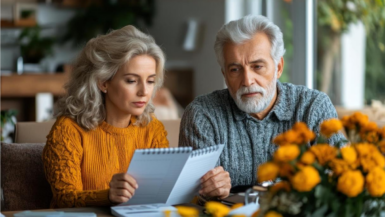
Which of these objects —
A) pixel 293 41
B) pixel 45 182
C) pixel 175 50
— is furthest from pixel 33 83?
pixel 45 182

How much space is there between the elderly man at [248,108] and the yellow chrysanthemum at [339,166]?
95 centimetres

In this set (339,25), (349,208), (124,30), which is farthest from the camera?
(339,25)

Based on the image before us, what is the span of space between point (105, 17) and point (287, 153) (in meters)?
5.69

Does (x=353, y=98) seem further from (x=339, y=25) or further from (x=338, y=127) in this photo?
(x=338, y=127)

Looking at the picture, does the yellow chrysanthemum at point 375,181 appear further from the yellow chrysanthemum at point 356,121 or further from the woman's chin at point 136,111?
the woman's chin at point 136,111

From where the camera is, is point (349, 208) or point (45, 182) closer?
point (349, 208)

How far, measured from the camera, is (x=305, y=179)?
3.17ft

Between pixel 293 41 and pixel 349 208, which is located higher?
pixel 293 41

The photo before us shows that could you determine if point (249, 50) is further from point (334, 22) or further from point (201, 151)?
point (334, 22)

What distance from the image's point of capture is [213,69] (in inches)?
231

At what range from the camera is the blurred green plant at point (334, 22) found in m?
4.08

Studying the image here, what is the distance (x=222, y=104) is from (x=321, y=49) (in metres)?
2.56

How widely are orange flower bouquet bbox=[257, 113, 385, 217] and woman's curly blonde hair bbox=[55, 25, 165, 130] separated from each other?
0.97 metres

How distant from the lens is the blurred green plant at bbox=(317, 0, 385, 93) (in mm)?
4078
